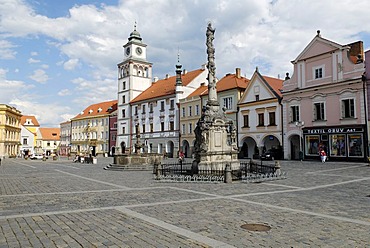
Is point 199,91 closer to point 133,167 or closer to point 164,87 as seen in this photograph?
point 164,87

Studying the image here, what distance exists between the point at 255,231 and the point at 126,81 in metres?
63.5

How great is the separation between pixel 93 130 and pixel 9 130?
64.9 feet

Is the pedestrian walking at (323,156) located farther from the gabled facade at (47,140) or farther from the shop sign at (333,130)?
the gabled facade at (47,140)

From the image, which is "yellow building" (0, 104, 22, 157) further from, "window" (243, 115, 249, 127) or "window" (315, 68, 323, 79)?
"window" (315, 68, 323, 79)

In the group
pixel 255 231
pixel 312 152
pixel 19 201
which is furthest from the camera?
pixel 312 152

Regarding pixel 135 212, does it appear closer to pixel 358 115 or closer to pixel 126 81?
pixel 358 115

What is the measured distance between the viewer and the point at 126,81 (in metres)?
67.6

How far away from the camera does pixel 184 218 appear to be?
26.3ft

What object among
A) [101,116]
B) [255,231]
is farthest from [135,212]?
[101,116]

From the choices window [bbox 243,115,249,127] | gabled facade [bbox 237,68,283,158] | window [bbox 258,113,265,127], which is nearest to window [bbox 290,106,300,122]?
gabled facade [bbox 237,68,283,158]

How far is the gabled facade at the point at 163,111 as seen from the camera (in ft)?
181

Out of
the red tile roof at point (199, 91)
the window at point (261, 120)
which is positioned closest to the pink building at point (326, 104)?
the window at point (261, 120)

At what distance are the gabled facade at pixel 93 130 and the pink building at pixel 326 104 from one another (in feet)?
151

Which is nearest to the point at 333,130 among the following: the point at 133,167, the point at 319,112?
the point at 319,112
